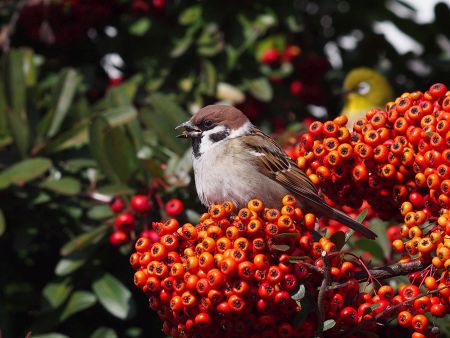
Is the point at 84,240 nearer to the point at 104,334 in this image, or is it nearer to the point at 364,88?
the point at 104,334

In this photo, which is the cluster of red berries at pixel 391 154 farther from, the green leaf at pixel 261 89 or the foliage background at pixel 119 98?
the green leaf at pixel 261 89

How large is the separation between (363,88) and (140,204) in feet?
7.26

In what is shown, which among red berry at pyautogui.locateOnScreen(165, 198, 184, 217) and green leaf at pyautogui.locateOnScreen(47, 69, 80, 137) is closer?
red berry at pyautogui.locateOnScreen(165, 198, 184, 217)

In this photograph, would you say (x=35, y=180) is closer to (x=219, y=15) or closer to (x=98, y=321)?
(x=98, y=321)

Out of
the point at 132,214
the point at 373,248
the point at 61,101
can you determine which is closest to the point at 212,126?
the point at 132,214

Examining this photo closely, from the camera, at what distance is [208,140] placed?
166 inches

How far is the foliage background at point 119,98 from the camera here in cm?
457

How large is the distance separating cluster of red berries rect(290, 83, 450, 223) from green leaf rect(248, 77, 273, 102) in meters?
2.04

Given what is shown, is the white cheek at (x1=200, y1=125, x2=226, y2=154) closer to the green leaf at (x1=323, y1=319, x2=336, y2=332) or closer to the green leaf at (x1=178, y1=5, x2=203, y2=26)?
the green leaf at (x1=178, y1=5, x2=203, y2=26)

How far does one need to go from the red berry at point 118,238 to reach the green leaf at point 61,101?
37.5 inches

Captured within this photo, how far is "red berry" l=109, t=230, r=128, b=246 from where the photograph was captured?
439 cm

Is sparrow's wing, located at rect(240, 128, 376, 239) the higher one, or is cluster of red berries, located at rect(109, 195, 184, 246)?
sparrow's wing, located at rect(240, 128, 376, 239)

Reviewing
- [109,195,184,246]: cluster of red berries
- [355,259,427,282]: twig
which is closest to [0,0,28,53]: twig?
[109,195,184,246]: cluster of red berries

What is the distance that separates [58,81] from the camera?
5012 millimetres
